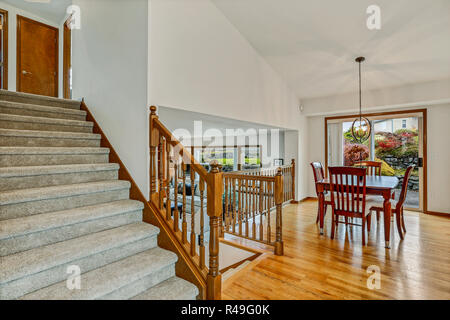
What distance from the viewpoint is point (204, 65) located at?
9.11ft

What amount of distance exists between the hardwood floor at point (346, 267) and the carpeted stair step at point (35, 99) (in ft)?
9.47

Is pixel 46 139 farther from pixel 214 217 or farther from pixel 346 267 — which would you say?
pixel 346 267

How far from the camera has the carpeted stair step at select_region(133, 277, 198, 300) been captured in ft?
5.21

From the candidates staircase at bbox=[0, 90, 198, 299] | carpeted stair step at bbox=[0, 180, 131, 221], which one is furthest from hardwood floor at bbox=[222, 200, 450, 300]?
carpeted stair step at bbox=[0, 180, 131, 221]

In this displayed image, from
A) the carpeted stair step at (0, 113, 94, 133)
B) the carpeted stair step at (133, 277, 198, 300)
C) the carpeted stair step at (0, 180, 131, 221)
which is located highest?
the carpeted stair step at (0, 113, 94, 133)

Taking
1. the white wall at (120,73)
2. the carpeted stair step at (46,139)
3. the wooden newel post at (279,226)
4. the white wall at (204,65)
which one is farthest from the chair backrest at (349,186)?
the carpeted stair step at (46,139)

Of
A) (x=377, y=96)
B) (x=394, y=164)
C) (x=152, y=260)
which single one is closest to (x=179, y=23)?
(x=152, y=260)

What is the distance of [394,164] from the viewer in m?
4.98

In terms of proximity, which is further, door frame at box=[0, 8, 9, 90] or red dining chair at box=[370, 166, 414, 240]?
door frame at box=[0, 8, 9, 90]

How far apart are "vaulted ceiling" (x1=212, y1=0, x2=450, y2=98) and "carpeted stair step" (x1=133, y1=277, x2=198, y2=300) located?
125 inches

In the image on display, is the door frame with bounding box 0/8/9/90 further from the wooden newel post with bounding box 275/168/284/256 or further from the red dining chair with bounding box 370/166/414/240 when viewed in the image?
the red dining chair with bounding box 370/166/414/240

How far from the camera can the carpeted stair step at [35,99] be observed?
258cm

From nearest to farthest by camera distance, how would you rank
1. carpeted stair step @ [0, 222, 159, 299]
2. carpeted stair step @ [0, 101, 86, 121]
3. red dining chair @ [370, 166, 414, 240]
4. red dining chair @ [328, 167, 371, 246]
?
carpeted stair step @ [0, 222, 159, 299], carpeted stair step @ [0, 101, 86, 121], red dining chair @ [328, 167, 371, 246], red dining chair @ [370, 166, 414, 240]

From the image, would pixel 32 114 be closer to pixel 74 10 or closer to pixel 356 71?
pixel 74 10
